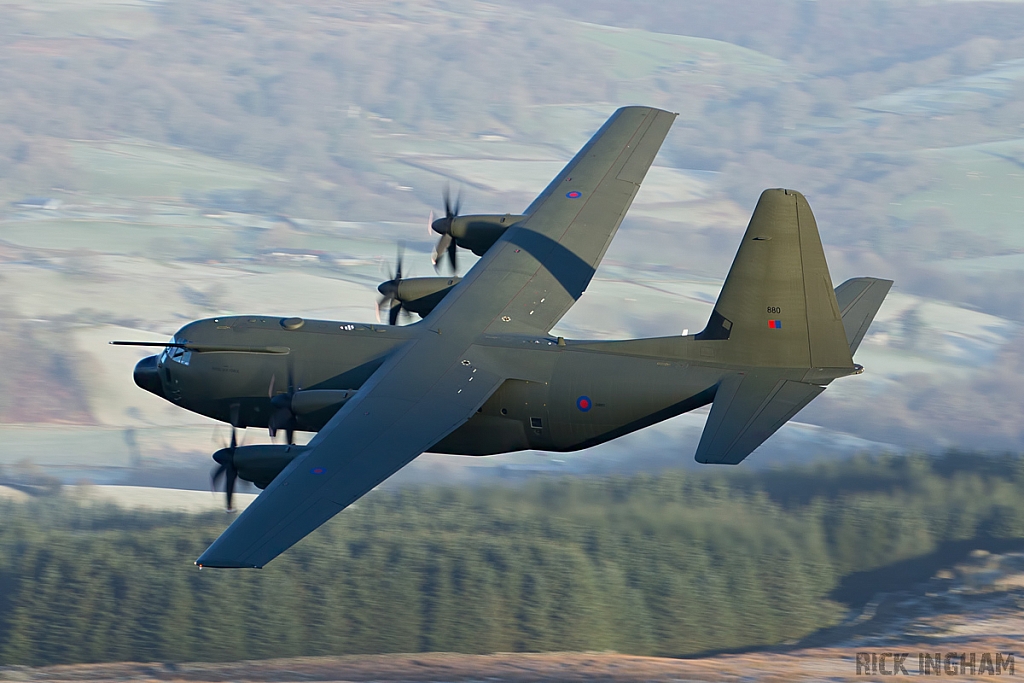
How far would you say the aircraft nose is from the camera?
39.2 meters

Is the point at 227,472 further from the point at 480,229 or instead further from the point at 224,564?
the point at 480,229

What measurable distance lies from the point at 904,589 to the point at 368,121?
144281 mm

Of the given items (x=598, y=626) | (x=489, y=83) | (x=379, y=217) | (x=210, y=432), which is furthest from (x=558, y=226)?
(x=489, y=83)

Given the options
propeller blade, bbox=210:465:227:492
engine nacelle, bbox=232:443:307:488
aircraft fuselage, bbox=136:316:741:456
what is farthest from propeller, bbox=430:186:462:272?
propeller blade, bbox=210:465:227:492

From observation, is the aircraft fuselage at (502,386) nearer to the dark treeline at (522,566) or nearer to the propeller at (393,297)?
the propeller at (393,297)

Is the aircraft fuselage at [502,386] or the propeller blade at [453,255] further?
the propeller blade at [453,255]

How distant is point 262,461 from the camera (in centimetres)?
3180

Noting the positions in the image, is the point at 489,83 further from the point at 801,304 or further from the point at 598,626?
the point at 801,304

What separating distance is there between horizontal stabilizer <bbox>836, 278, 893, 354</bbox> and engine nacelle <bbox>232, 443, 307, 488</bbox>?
18105mm

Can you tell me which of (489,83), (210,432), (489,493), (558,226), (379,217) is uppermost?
(489,83)

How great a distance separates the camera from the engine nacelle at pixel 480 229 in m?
45.4

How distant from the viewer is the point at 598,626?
4984 cm

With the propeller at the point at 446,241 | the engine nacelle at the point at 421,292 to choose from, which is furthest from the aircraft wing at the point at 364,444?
the propeller at the point at 446,241

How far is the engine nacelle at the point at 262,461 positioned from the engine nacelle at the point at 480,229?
15.9 meters
